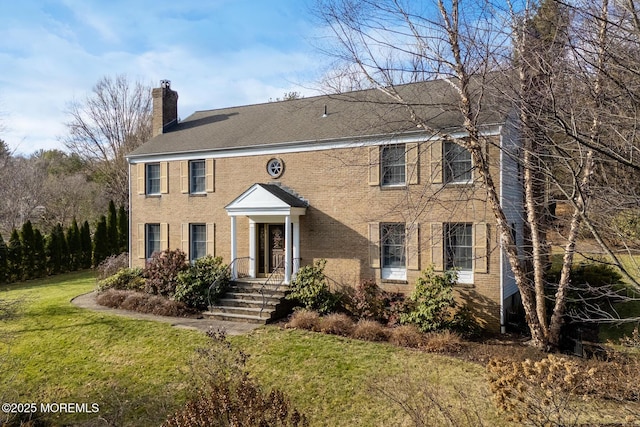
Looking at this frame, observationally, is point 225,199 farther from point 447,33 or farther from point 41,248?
point 41,248

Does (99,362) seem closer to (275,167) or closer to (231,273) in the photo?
(231,273)

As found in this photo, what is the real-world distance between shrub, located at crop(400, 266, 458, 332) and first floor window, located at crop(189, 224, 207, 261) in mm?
9169

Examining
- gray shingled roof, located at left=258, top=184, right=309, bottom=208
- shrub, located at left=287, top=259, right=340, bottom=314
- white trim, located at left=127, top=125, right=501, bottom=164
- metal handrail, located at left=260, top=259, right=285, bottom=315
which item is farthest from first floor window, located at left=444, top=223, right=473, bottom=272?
metal handrail, located at left=260, top=259, right=285, bottom=315

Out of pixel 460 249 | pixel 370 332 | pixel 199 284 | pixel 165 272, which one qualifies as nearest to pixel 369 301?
pixel 370 332

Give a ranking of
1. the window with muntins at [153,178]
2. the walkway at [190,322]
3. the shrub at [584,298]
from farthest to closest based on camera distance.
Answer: the window with muntins at [153,178]
the walkway at [190,322]
the shrub at [584,298]

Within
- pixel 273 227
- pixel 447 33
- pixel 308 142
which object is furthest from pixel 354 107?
pixel 447 33

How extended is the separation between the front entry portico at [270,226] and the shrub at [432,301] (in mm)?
4641

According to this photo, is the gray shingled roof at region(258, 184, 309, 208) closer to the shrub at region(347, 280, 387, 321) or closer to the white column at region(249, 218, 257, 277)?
the white column at region(249, 218, 257, 277)

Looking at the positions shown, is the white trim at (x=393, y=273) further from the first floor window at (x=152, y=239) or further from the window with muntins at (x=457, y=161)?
the first floor window at (x=152, y=239)

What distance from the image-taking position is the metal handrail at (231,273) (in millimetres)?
14516

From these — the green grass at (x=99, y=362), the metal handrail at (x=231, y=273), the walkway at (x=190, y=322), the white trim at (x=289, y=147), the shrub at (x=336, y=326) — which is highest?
the white trim at (x=289, y=147)

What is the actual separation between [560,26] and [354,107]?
10.4 metres

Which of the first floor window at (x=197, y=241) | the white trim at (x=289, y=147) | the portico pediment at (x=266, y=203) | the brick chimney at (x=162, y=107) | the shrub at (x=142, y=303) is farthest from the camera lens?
the brick chimney at (x=162, y=107)

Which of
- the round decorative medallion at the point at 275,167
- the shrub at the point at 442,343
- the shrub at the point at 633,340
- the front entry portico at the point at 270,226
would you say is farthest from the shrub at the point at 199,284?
the shrub at the point at 633,340
